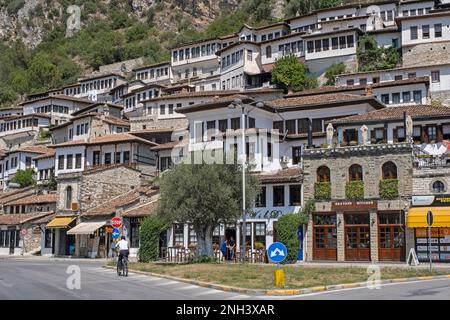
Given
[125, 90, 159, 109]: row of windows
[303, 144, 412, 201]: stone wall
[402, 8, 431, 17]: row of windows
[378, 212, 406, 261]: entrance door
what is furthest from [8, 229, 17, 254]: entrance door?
[402, 8, 431, 17]: row of windows

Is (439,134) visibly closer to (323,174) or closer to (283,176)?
(323,174)

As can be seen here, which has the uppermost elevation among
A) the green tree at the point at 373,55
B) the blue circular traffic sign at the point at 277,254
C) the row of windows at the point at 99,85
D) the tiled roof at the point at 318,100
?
the row of windows at the point at 99,85

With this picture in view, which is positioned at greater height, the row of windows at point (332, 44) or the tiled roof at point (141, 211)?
the row of windows at point (332, 44)

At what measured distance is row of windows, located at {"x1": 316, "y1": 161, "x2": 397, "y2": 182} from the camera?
41.3 metres

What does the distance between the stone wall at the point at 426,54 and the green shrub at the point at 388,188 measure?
123 feet

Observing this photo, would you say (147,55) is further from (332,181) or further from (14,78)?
(332,181)

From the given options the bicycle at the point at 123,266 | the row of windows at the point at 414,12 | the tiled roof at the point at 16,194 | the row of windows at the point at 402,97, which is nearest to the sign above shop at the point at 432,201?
the bicycle at the point at 123,266

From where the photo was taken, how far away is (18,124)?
102625 mm

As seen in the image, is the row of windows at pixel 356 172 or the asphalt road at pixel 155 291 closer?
the asphalt road at pixel 155 291

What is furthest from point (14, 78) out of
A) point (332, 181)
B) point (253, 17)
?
point (332, 181)

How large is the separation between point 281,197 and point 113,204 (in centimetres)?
1872

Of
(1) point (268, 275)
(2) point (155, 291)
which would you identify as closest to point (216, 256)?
(1) point (268, 275)

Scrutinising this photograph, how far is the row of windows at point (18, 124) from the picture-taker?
100500mm

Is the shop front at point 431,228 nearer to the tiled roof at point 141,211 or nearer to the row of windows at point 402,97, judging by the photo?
the tiled roof at point 141,211
